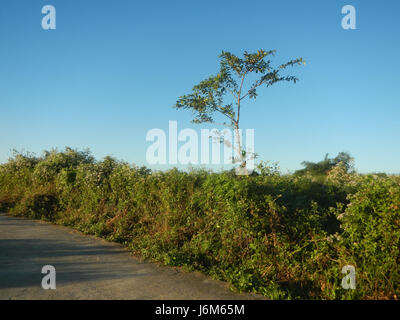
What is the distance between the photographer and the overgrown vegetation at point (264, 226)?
15.0 ft

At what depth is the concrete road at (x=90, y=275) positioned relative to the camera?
188 inches

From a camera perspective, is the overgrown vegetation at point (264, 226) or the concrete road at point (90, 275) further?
the concrete road at point (90, 275)

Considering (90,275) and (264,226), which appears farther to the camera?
(264,226)

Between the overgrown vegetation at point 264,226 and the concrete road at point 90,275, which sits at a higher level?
the overgrown vegetation at point 264,226

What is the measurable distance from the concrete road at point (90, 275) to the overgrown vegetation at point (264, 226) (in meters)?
0.43

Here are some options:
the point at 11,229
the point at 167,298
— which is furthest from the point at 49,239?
the point at 167,298

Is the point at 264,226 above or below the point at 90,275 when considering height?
above

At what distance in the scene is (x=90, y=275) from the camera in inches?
220

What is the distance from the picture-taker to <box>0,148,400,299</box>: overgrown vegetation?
15.0ft

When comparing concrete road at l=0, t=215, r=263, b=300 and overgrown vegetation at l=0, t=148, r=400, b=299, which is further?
concrete road at l=0, t=215, r=263, b=300

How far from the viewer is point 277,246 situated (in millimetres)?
5676

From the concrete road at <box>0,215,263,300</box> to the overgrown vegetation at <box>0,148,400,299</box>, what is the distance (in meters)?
0.43

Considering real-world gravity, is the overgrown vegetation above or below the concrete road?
above

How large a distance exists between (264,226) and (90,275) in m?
3.35
